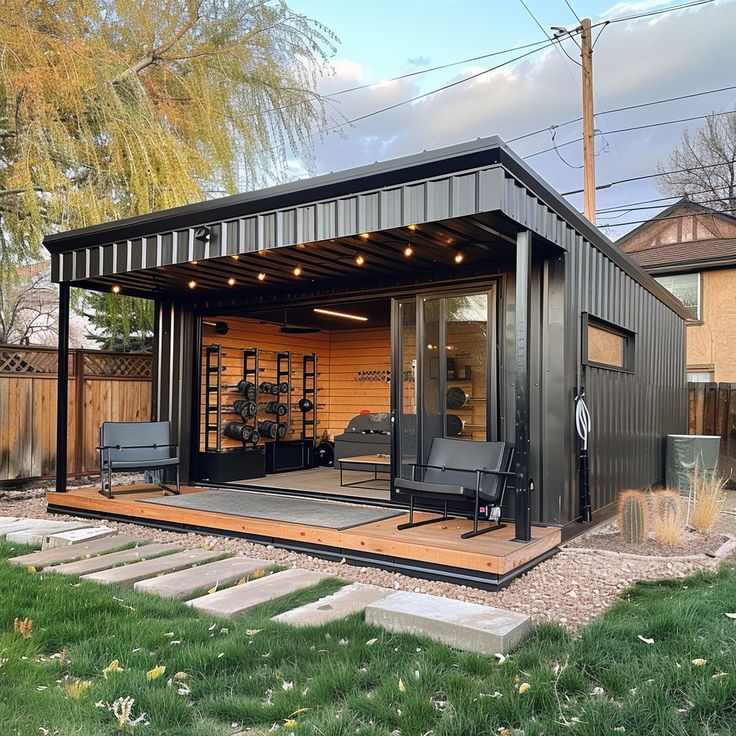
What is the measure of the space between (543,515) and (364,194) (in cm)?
281

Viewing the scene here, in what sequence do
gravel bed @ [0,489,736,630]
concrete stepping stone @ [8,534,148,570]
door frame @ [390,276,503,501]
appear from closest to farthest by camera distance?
1. gravel bed @ [0,489,736,630]
2. concrete stepping stone @ [8,534,148,570]
3. door frame @ [390,276,503,501]

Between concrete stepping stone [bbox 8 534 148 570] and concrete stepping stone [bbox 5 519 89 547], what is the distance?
1.10ft

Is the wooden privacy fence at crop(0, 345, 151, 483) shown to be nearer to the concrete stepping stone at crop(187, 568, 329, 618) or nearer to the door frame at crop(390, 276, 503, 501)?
the door frame at crop(390, 276, 503, 501)

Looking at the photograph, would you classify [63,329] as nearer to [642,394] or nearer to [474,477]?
[474,477]

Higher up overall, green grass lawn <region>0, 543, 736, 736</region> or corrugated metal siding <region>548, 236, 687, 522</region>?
corrugated metal siding <region>548, 236, 687, 522</region>

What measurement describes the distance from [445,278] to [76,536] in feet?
11.9

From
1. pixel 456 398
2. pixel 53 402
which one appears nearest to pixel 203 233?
pixel 456 398

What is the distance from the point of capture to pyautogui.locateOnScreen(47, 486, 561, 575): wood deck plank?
159 inches

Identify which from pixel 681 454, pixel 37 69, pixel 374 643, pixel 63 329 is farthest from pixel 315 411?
pixel 374 643

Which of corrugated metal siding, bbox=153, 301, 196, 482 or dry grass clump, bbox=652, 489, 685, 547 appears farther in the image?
corrugated metal siding, bbox=153, 301, 196, 482

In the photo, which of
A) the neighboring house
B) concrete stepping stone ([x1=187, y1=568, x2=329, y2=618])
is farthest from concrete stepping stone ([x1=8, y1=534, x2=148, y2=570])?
the neighboring house

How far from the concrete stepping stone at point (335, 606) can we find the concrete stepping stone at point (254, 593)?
21 centimetres

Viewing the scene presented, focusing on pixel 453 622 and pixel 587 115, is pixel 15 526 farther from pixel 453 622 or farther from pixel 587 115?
pixel 587 115

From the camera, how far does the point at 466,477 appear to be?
499cm
